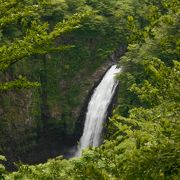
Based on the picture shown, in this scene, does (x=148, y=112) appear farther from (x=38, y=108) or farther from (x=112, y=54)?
(x=112, y=54)

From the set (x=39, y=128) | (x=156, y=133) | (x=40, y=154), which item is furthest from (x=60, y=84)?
(x=156, y=133)

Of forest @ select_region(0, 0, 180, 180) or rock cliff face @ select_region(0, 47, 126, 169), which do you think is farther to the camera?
rock cliff face @ select_region(0, 47, 126, 169)

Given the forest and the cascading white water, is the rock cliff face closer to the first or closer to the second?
the forest

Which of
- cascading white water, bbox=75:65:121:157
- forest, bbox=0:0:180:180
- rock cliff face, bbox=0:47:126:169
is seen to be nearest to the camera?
forest, bbox=0:0:180:180

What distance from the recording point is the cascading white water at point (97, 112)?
1182 inches

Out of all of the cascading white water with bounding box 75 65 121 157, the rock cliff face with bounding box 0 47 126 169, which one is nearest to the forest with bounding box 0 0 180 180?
the rock cliff face with bounding box 0 47 126 169

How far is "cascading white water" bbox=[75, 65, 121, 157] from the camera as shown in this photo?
30.0 m

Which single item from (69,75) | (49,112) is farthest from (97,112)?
(69,75)

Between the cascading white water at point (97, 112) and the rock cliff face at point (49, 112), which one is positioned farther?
the rock cliff face at point (49, 112)

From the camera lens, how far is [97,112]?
30.8 m

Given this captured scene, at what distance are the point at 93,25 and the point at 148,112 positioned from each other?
26395 mm

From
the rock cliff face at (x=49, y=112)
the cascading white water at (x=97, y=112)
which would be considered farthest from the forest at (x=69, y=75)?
the cascading white water at (x=97, y=112)

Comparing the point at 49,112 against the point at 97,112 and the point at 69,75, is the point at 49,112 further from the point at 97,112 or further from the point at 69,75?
the point at 97,112

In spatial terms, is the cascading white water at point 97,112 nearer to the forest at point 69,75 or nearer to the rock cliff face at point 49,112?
the forest at point 69,75
